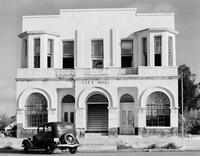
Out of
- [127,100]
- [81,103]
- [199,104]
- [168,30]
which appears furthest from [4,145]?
[199,104]

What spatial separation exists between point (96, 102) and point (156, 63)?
573 cm

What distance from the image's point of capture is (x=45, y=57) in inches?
1638

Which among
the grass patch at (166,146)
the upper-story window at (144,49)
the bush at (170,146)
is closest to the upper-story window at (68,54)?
the upper-story window at (144,49)

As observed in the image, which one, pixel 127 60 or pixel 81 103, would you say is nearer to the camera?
pixel 81 103

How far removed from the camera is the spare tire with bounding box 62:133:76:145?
93.9 ft

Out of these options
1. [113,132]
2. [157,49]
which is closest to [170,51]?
[157,49]

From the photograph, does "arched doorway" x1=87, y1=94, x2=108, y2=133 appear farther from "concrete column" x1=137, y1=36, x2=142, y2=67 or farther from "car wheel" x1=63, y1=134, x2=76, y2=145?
"car wheel" x1=63, y1=134, x2=76, y2=145

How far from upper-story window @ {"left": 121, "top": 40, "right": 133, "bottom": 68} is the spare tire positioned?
1526cm

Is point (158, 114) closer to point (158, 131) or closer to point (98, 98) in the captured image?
point (158, 131)

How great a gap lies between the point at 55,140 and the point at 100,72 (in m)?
12.6

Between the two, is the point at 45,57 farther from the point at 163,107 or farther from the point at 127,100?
Answer: the point at 163,107

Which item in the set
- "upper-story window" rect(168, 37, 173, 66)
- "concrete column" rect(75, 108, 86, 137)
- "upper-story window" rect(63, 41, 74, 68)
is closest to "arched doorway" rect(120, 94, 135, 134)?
"concrete column" rect(75, 108, 86, 137)

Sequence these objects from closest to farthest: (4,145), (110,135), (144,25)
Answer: (4,145) → (110,135) → (144,25)

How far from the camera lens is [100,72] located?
4028cm
